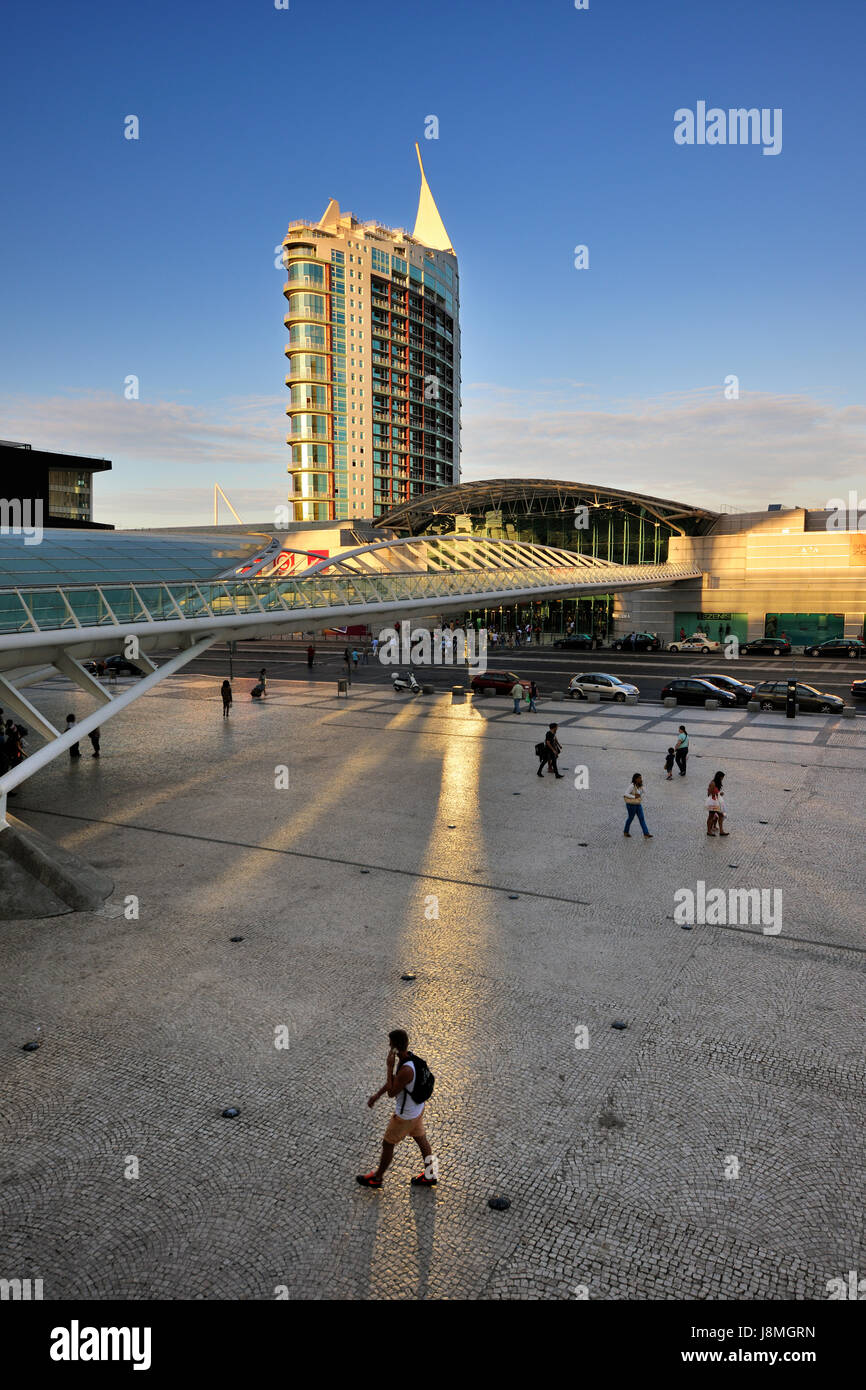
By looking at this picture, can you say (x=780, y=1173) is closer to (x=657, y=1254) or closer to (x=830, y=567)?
(x=657, y=1254)

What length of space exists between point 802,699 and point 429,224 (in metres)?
157

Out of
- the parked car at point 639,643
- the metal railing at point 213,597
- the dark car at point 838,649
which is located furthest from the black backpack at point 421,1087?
the parked car at point 639,643

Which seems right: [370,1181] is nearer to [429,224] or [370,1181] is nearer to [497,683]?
[497,683]

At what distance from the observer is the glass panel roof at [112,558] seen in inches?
640

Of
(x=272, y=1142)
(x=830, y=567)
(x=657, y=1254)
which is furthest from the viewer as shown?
(x=830, y=567)

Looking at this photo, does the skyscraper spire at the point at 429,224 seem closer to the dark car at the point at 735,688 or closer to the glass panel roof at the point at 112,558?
the dark car at the point at 735,688

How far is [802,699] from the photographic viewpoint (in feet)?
105

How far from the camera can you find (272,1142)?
7.12 m

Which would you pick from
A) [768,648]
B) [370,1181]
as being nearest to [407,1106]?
[370,1181]

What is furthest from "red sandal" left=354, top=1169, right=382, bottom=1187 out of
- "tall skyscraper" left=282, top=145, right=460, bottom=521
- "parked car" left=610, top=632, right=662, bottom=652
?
"tall skyscraper" left=282, top=145, right=460, bottom=521

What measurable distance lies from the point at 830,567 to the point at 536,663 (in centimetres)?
2337

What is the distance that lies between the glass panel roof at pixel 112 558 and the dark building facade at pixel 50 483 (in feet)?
94.8

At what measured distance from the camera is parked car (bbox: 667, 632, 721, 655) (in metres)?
56.4
